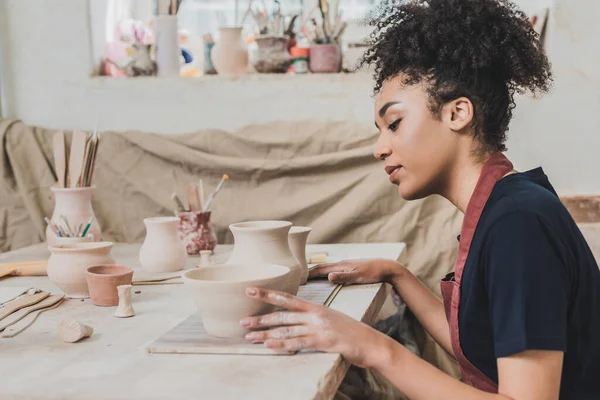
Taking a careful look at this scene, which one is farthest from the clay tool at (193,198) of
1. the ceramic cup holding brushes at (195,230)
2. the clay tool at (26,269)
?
the clay tool at (26,269)

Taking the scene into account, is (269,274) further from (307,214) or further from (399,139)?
(307,214)

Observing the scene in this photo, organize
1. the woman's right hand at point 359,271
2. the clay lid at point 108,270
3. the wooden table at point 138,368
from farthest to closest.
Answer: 1. the woman's right hand at point 359,271
2. the clay lid at point 108,270
3. the wooden table at point 138,368

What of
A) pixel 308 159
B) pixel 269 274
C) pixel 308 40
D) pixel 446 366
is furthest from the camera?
pixel 308 40

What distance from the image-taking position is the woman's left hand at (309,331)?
1005 mm

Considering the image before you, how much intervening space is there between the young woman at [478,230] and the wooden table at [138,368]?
8cm

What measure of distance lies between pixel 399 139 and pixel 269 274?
0.35m

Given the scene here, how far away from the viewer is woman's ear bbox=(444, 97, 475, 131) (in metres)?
1.18

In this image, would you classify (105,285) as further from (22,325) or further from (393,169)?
(393,169)

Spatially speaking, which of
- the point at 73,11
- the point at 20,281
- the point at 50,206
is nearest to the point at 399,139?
the point at 20,281

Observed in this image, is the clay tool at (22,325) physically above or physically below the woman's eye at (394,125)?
below

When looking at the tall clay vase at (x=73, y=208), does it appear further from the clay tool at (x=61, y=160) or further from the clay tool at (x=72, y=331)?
the clay tool at (x=72, y=331)

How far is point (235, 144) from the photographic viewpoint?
2.63 m

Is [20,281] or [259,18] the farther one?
[259,18]

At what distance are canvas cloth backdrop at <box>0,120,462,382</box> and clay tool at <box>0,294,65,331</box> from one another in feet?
4.06
